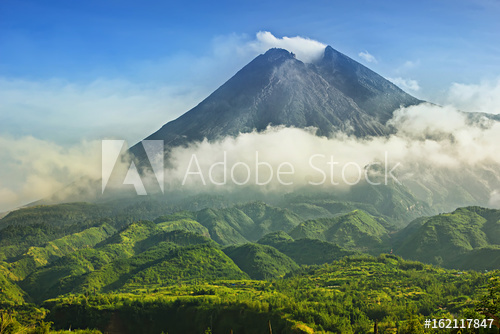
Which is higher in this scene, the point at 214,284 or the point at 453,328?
the point at 453,328

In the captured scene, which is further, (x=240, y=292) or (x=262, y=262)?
(x=262, y=262)

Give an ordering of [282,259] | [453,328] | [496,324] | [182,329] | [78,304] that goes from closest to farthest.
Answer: [496,324], [453,328], [182,329], [78,304], [282,259]

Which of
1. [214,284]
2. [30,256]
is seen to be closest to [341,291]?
[214,284]

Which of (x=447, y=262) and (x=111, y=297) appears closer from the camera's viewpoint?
(x=111, y=297)

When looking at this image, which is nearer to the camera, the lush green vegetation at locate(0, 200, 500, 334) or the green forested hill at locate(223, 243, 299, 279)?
the lush green vegetation at locate(0, 200, 500, 334)

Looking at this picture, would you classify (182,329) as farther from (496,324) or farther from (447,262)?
(447,262)

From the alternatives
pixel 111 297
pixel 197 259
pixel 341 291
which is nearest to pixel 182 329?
pixel 111 297

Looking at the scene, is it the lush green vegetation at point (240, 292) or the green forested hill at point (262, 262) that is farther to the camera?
the green forested hill at point (262, 262)

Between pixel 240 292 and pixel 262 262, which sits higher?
pixel 240 292

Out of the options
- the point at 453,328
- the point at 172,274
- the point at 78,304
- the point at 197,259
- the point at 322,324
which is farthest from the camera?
the point at 197,259
